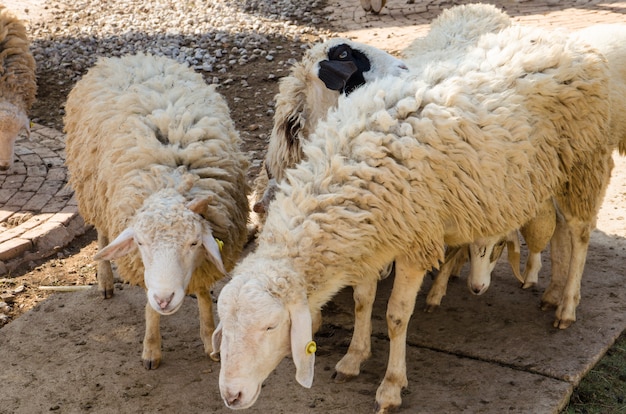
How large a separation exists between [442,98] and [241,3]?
8216 millimetres

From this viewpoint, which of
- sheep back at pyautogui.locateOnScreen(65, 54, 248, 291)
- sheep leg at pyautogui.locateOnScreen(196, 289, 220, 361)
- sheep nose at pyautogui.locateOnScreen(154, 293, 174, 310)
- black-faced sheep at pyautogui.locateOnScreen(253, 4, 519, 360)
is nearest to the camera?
sheep nose at pyautogui.locateOnScreen(154, 293, 174, 310)

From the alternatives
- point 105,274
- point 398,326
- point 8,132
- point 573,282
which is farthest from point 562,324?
point 8,132

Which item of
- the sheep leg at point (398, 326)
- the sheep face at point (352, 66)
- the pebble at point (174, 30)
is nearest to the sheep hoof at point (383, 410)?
the sheep leg at point (398, 326)

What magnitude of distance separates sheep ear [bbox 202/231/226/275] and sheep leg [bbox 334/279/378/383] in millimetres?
759

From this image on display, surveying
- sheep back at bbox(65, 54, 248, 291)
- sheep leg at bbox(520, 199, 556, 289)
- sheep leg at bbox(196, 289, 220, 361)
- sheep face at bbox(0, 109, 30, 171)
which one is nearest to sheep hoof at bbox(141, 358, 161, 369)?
sheep leg at bbox(196, 289, 220, 361)

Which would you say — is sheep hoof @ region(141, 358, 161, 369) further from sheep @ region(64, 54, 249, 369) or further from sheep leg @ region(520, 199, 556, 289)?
sheep leg @ region(520, 199, 556, 289)

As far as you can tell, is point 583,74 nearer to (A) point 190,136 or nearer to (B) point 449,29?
(B) point 449,29

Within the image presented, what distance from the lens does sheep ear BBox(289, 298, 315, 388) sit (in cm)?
316

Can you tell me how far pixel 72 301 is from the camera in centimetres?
501

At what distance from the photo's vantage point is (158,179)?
3998 mm

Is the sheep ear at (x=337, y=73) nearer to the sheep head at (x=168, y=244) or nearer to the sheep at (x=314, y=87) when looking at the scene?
A: the sheep at (x=314, y=87)

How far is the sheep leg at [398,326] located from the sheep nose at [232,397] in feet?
3.00

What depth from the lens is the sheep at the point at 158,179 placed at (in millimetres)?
3715

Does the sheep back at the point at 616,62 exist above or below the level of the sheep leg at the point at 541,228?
above
